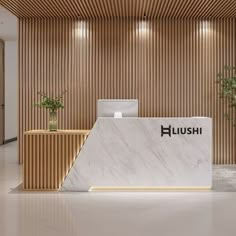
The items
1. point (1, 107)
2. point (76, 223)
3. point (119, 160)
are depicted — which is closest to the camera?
point (76, 223)

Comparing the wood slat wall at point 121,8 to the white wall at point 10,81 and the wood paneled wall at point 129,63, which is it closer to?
the wood paneled wall at point 129,63

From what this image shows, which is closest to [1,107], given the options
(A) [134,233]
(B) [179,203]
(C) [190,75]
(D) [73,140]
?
(C) [190,75]

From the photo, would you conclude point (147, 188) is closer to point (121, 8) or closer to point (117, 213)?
point (117, 213)

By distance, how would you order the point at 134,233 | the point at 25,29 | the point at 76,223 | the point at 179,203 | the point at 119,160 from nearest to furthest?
1. the point at 134,233
2. the point at 76,223
3. the point at 179,203
4. the point at 119,160
5. the point at 25,29

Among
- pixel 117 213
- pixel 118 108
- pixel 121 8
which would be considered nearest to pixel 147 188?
pixel 118 108

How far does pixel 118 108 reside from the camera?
335 inches

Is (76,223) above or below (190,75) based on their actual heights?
below

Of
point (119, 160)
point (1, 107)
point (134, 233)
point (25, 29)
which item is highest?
point (25, 29)

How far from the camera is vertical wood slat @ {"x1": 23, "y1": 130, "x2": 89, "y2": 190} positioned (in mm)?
8023

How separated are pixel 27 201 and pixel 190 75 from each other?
567cm

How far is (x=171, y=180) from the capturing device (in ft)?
26.5

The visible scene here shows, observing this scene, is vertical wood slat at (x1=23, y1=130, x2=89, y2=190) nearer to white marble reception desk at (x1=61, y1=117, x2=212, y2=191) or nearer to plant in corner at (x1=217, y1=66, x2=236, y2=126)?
white marble reception desk at (x1=61, y1=117, x2=212, y2=191)

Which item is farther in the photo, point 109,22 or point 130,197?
point 109,22

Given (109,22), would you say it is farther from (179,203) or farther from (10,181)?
(179,203)
